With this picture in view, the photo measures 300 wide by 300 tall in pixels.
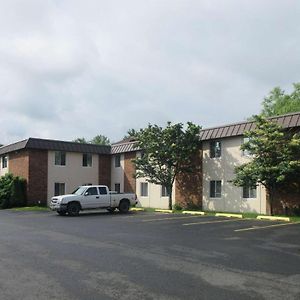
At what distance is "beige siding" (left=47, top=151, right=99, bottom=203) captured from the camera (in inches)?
1518

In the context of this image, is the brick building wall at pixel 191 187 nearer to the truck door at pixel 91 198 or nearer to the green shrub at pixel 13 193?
the truck door at pixel 91 198

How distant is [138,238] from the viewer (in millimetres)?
14664

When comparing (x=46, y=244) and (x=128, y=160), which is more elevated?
(x=128, y=160)

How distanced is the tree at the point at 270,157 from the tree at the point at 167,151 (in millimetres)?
6161

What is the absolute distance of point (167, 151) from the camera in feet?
97.8

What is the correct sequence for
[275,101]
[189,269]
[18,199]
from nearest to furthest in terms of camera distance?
[189,269] → [18,199] → [275,101]

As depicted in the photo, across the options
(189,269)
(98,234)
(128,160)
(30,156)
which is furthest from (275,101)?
(189,269)

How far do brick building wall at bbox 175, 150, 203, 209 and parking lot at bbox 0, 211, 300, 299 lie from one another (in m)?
13.8

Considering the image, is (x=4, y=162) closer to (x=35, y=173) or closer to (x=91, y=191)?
(x=35, y=173)

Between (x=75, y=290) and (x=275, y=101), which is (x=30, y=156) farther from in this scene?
(x=275, y=101)

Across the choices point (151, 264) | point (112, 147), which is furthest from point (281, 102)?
point (151, 264)

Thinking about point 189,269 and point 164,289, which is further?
point 189,269

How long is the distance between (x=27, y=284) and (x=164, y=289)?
→ 2396 mm

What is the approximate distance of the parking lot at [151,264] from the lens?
24.1 ft
